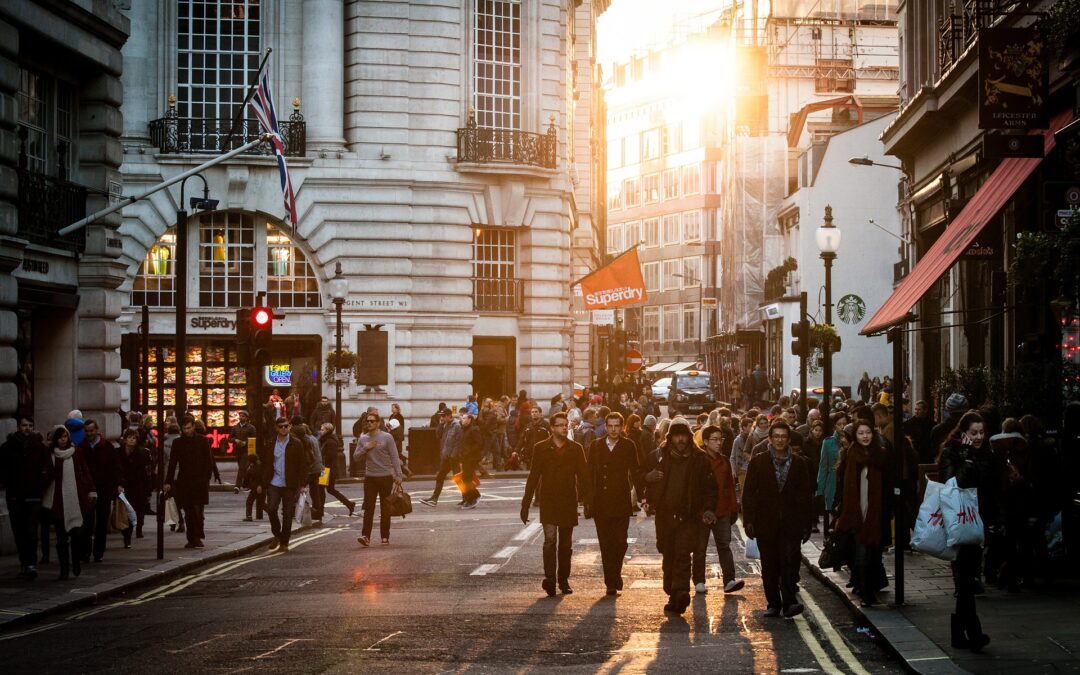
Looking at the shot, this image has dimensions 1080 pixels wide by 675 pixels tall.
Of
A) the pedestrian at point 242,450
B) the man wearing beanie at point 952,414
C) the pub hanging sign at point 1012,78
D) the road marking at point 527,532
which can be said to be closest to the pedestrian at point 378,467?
the road marking at point 527,532

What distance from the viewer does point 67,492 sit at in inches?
711

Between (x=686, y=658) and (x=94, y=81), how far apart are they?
51.7 feet

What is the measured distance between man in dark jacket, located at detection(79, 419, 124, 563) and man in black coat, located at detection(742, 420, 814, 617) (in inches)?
353

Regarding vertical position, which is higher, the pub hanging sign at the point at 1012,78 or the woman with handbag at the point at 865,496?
the pub hanging sign at the point at 1012,78

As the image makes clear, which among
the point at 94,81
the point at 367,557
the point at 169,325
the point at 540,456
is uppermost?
the point at 94,81

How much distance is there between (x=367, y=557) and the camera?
1958 cm

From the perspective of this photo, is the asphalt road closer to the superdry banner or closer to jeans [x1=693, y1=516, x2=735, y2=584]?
jeans [x1=693, y1=516, x2=735, y2=584]

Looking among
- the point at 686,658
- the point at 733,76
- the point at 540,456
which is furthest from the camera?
the point at 733,76

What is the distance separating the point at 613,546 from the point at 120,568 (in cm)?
660

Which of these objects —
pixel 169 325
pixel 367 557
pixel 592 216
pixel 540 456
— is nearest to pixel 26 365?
pixel 367 557

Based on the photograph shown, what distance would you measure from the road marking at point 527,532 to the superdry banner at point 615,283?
18113 mm

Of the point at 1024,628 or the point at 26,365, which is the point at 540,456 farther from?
the point at 26,365

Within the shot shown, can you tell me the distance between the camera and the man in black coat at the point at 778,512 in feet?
46.2

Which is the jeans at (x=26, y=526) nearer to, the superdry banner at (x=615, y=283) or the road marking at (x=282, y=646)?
the road marking at (x=282, y=646)
